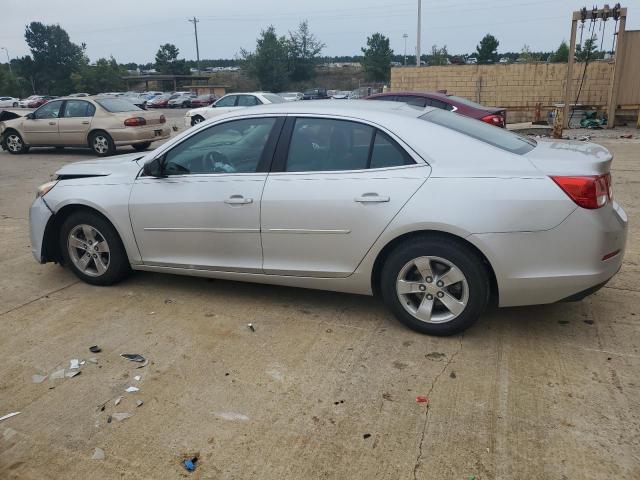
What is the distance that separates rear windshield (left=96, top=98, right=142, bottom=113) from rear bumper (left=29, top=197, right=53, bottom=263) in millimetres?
9273

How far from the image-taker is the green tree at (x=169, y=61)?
90.3 m

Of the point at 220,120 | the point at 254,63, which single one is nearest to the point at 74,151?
the point at 220,120

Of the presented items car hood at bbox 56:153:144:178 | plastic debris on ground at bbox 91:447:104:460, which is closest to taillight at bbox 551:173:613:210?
plastic debris on ground at bbox 91:447:104:460

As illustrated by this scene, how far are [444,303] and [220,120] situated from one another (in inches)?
86.7

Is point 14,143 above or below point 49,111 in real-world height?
below

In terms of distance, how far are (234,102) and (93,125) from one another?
6.09 metres

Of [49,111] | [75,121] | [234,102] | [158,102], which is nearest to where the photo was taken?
[75,121]

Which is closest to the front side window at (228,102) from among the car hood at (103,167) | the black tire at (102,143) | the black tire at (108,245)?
the black tire at (102,143)

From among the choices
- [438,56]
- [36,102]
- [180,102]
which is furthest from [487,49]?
[36,102]

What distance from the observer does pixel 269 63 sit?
6694cm

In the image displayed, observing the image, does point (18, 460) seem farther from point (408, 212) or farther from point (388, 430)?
point (408, 212)

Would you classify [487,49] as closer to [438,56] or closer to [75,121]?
[438,56]

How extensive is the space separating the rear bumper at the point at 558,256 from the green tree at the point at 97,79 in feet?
275

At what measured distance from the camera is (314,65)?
75.5 m
